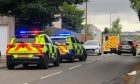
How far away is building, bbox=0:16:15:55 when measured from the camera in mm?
38750

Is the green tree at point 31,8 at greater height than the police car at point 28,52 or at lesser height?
greater

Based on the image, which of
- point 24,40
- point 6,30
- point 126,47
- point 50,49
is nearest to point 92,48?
point 126,47

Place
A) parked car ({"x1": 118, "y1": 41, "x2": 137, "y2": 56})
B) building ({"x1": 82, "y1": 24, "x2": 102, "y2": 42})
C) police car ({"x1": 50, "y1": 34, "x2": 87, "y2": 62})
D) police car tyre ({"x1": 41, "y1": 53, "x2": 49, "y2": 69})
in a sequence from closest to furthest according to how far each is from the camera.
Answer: police car tyre ({"x1": 41, "y1": 53, "x2": 49, "y2": 69}) < police car ({"x1": 50, "y1": 34, "x2": 87, "y2": 62}) < parked car ({"x1": 118, "y1": 41, "x2": 137, "y2": 56}) < building ({"x1": 82, "y1": 24, "x2": 102, "y2": 42})

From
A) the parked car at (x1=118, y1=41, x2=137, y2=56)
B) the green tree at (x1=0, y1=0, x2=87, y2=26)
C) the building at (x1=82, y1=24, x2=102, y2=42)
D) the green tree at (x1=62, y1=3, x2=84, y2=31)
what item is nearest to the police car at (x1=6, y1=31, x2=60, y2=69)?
the green tree at (x1=0, y1=0, x2=87, y2=26)

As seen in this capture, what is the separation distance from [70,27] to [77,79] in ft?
247

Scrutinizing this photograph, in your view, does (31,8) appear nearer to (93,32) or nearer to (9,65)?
(9,65)

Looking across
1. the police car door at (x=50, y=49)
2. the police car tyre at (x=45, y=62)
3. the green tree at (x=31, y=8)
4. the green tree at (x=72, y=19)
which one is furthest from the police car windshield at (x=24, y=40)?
the green tree at (x=72, y=19)

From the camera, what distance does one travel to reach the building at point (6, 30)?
1526 inches

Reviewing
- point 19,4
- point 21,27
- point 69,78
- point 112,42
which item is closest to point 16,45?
point 69,78

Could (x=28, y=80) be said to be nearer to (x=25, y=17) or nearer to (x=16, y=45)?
(x=16, y=45)

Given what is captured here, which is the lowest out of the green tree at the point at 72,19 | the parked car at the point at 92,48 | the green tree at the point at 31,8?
the parked car at the point at 92,48

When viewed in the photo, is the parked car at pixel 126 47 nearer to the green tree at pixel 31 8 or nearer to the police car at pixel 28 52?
the green tree at pixel 31 8

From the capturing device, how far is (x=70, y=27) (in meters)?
92.7

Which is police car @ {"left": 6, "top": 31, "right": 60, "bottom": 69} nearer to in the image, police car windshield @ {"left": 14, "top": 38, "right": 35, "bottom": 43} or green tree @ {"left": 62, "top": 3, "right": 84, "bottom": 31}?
police car windshield @ {"left": 14, "top": 38, "right": 35, "bottom": 43}
